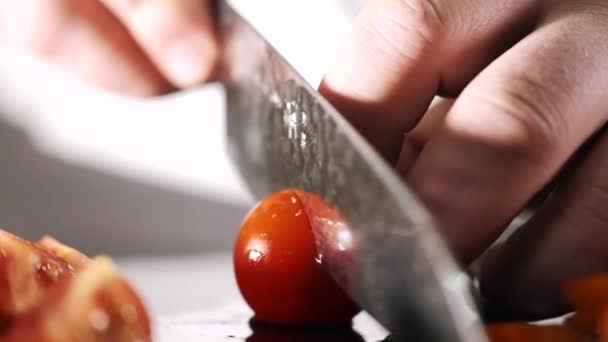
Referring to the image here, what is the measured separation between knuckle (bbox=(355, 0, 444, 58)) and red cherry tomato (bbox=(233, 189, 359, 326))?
19cm

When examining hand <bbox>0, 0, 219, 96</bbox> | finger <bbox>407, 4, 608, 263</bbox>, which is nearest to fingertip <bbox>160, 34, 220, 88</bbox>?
hand <bbox>0, 0, 219, 96</bbox>

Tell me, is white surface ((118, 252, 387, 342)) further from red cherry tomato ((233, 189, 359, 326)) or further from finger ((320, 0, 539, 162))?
finger ((320, 0, 539, 162))

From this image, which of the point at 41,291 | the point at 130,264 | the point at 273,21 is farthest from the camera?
the point at 273,21

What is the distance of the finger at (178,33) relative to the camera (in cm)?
96

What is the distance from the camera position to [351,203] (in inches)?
25.1

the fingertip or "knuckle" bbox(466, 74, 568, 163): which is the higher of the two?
the fingertip

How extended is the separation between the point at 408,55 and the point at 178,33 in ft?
0.91

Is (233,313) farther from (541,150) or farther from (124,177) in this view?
(124,177)

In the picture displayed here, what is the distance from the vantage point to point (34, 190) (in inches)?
60.7

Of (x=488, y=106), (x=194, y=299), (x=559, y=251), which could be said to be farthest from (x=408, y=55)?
(x=194, y=299)

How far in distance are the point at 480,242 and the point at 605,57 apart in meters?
0.25

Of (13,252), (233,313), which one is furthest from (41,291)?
(233,313)

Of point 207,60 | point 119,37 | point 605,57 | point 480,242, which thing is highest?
point 119,37

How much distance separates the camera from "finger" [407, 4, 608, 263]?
0.71 m
